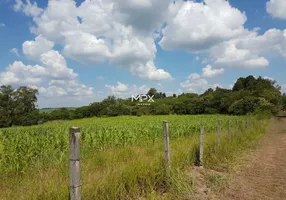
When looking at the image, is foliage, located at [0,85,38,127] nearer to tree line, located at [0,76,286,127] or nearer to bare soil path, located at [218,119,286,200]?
tree line, located at [0,76,286,127]

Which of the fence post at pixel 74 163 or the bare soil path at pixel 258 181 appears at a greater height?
the fence post at pixel 74 163

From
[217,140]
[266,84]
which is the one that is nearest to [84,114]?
[266,84]

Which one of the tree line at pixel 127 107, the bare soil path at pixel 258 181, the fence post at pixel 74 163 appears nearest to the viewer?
the fence post at pixel 74 163

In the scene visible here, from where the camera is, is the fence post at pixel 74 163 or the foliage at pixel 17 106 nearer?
the fence post at pixel 74 163

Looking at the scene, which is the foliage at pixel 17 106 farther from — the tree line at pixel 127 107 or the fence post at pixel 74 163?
the fence post at pixel 74 163

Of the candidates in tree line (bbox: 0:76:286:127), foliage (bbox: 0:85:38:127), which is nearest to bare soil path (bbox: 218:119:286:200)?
tree line (bbox: 0:76:286:127)

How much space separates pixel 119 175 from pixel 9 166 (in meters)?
3.40

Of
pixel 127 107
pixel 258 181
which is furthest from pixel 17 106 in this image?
pixel 258 181

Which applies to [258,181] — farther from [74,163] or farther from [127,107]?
[127,107]

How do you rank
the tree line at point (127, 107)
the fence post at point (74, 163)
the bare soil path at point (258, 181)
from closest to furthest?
the fence post at point (74, 163), the bare soil path at point (258, 181), the tree line at point (127, 107)

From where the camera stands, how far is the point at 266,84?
78.5 meters

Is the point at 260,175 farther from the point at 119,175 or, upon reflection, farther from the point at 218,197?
the point at 119,175

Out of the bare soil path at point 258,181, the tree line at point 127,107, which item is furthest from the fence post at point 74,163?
the tree line at point 127,107

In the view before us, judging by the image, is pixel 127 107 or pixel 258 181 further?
Answer: pixel 127 107
